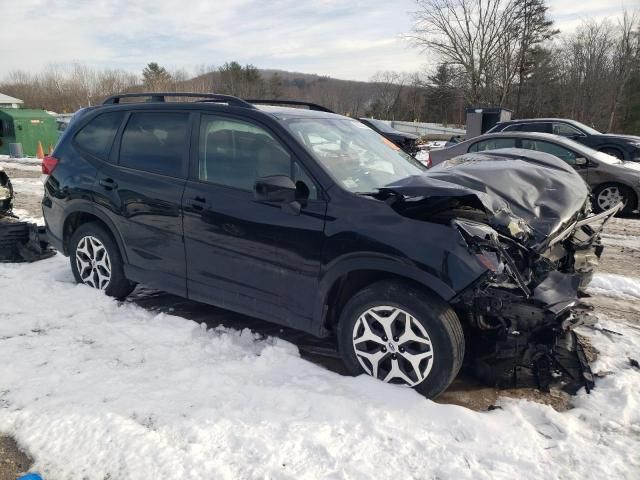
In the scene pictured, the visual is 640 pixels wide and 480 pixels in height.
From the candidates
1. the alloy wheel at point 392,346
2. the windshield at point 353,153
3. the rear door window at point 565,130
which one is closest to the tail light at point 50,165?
the windshield at point 353,153

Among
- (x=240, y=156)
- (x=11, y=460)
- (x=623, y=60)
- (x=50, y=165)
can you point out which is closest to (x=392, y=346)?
(x=240, y=156)

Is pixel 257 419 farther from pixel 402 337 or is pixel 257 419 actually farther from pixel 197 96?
pixel 197 96

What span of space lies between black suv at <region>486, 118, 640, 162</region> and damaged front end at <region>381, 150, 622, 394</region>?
8487 mm

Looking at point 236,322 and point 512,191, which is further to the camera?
point 236,322

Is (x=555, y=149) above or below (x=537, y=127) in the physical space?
below

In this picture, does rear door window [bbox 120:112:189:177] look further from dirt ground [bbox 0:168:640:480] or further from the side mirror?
dirt ground [bbox 0:168:640:480]

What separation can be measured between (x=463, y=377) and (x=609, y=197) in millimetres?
7191

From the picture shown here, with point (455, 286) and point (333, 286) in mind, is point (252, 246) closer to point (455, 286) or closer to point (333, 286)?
point (333, 286)

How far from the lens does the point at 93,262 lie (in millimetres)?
4652

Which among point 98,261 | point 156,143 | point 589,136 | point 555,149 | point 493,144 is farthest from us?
point 589,136

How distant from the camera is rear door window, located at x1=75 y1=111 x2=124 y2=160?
14.9 feet

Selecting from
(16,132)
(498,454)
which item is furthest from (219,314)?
(16,132)

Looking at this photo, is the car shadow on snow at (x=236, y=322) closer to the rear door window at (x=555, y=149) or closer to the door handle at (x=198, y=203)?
the door handle at (x=198, y=203)

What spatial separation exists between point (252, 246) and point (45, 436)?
168 cm
